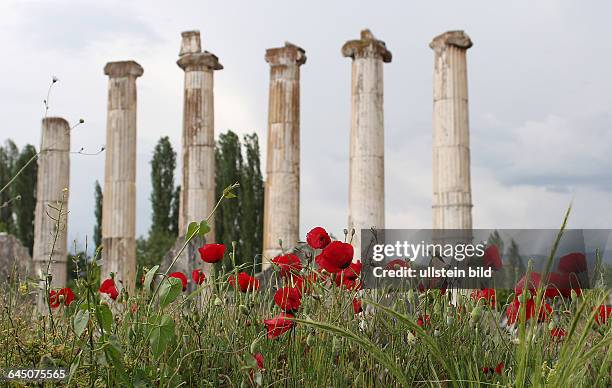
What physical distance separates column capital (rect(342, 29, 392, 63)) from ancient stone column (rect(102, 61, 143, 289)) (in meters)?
8.95

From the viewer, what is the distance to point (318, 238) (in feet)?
23.9

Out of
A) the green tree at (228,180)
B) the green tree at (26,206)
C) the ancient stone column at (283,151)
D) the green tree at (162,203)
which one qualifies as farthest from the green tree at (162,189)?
the ancient stone column at (283,151)

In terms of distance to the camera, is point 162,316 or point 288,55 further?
point 288,55

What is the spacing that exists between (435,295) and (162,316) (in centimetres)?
292

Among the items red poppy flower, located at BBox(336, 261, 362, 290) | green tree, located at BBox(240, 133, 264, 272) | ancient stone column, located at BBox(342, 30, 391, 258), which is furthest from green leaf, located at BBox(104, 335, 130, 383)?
green tree, located at BBox(240, 133, 264, 272)

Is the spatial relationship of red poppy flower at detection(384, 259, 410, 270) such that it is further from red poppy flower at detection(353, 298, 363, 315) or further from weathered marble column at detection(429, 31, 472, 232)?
weathered marble column at detection(429, 31, 472, 232)

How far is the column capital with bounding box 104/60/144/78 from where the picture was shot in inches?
1270

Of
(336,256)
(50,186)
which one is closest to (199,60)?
(50,186)

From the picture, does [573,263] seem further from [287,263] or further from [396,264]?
[287,263]

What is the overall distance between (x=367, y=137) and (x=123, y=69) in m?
10.7

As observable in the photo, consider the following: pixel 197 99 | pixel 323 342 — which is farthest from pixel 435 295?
pixel 197 99

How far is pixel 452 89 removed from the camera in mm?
28344

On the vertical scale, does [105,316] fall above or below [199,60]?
below

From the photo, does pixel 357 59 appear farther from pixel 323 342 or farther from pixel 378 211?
pixel 323 342
